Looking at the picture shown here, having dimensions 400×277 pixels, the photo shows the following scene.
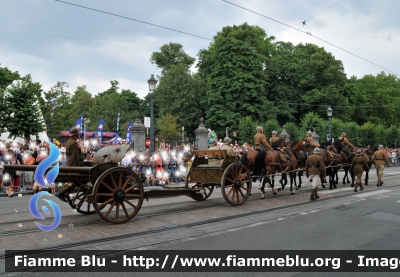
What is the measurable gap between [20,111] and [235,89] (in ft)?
78.6

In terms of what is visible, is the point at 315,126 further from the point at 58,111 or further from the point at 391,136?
the point at 58,111

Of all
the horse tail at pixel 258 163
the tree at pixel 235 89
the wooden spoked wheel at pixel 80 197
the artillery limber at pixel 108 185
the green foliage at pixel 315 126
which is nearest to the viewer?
the artillery limber at pixel 108 185

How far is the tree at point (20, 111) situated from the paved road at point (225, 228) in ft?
44.3

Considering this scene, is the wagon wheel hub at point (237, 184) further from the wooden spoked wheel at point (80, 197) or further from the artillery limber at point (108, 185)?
the wooden spoked wheel at point (80, 197)

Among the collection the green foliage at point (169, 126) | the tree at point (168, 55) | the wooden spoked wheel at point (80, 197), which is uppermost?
the tree at point (168, 55)

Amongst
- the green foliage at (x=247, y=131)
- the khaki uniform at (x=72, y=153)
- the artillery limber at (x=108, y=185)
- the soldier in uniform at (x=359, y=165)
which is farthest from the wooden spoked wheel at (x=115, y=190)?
the green foliage at (x=247, y=131)

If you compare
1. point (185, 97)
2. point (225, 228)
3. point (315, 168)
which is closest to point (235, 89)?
point (185, 97)

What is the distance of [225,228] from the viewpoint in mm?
7551

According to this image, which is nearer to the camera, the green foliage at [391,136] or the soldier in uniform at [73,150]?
the soldier in uniform at [73,150]

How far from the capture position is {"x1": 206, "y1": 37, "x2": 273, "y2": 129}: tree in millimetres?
40562

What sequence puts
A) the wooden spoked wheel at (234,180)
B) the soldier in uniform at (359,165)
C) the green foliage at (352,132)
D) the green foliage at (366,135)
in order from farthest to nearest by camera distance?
the green foliage at (366,135)
the green foliage at (352,132)
the soldier in uniform at (359,165)
the wooden spoked wheel at (234,180)

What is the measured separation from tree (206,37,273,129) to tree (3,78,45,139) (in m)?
21.5

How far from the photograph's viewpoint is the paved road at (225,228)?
6355 mm

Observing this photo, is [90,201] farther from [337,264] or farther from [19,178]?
[19,178]
